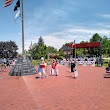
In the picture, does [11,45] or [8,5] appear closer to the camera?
[8,5]

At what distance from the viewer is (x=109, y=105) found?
28.5 feet

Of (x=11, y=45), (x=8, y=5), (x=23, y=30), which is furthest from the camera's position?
(x=11, y=45)

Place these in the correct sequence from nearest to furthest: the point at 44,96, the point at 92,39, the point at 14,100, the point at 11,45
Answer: the point at 14,100
the point at 44,96
the point at 11,45
the point at 92,39

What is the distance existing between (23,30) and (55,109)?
1497 centimetres

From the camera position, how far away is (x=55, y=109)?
8195 mm

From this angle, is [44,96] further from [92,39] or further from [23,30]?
[92,39]

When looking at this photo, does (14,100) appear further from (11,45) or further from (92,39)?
(92,39)

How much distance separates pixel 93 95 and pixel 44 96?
85.6 inches

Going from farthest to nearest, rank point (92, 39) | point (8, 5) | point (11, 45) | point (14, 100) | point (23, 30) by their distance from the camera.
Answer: point (92, 39) → point (11, 45) → point (23, 30) → point (8, 5) → point (14, 100)

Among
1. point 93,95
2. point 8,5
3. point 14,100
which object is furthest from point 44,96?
point 8,5

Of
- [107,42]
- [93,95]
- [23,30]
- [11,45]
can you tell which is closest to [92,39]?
[107,42]

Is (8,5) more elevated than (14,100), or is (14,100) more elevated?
(8,5)

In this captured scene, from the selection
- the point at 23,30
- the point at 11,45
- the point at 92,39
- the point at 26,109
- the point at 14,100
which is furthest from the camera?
the point at 92,39

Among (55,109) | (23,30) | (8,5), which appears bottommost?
→ (55,109)
